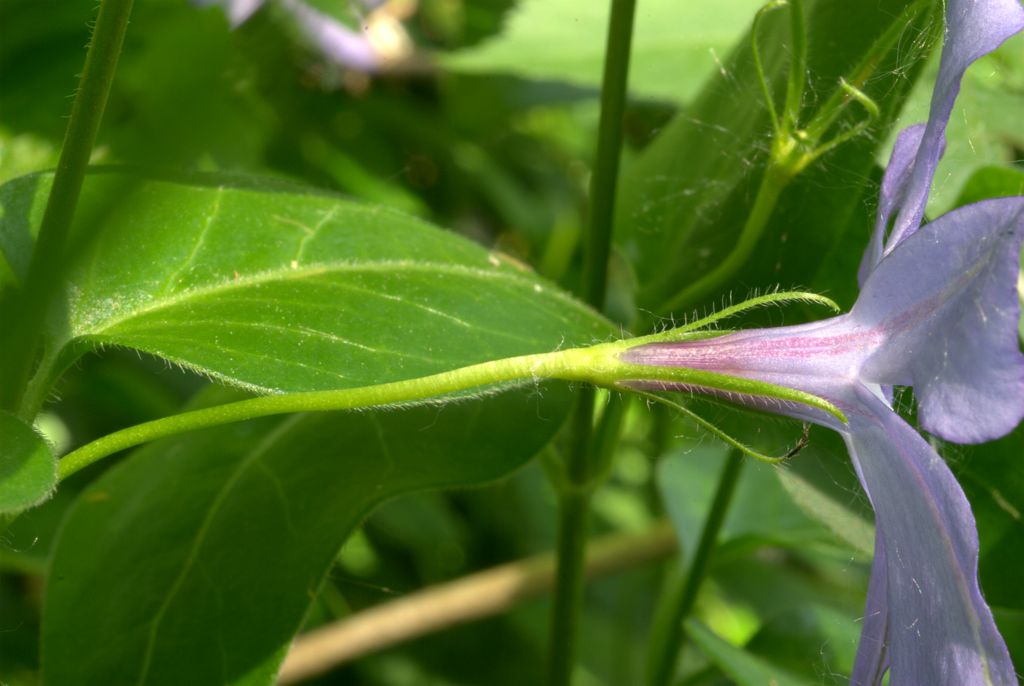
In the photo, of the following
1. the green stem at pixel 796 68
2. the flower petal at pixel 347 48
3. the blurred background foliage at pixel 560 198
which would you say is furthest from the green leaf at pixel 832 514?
the flower petal at pixel 347 48

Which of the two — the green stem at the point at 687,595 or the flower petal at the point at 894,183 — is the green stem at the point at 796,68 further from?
the green stem at the point at 687,595

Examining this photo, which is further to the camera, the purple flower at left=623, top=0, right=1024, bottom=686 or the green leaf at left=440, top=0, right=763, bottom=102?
the green leaf at left=440, top=0, right=763, bottom=102

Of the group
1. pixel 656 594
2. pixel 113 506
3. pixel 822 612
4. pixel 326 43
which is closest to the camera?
pixel 113 506

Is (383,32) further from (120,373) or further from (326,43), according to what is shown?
(120,373)

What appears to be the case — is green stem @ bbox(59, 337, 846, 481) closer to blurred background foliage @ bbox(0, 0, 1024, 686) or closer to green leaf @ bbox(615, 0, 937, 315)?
blurred background foliage @ bbox(0, 0, 1024, 686)

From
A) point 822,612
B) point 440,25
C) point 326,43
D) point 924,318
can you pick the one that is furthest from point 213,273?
point 440,25

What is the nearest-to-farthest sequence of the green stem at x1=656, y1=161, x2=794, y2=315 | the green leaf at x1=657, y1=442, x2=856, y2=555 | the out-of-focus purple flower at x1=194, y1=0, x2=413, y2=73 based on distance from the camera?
1. the green stem at x1=656, y1=161, x2=794, y2=315
2. the out-of-focus purple flower at x1=194, y1=0, x2=413, y2=73
3. the green leaf at x1=657, y1=442, x2=856, y2=555

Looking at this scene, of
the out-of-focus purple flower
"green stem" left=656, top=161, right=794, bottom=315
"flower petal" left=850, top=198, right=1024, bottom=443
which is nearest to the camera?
"flower petal" left=850, top=198, right=1024, bottom=443

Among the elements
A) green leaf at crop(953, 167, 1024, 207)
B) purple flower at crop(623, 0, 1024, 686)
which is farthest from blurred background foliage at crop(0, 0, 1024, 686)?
purple flower at crop(623, 0, 1024, 686)
